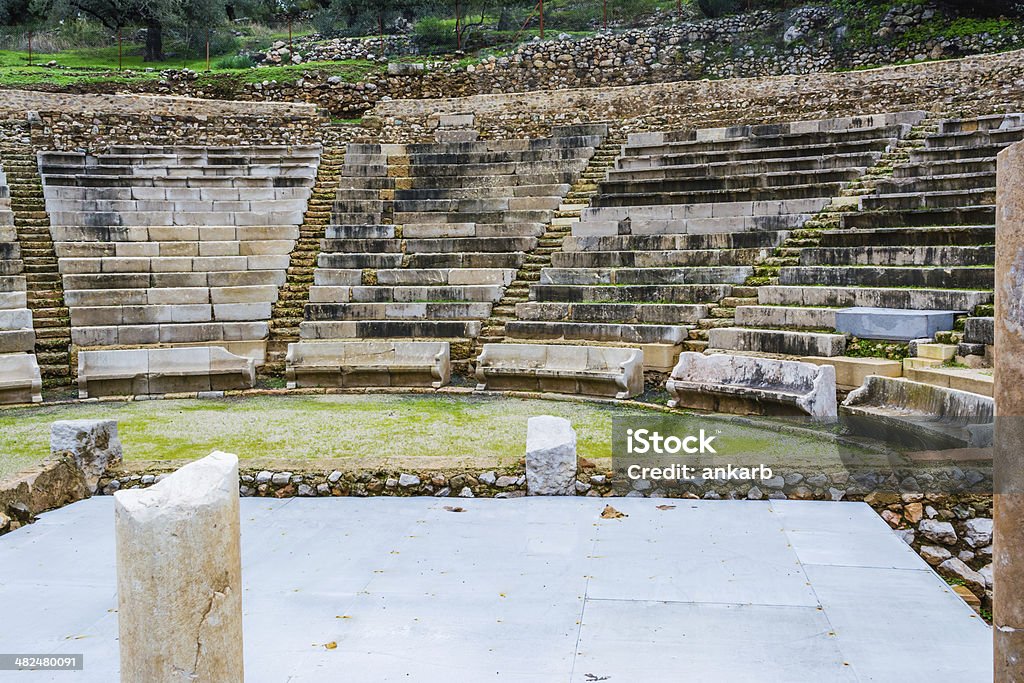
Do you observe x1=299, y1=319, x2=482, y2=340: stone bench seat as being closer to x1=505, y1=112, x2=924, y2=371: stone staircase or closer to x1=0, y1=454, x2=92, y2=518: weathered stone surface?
x1=505, y1=112, x2=924, y2=371: stone staircase

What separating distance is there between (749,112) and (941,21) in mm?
5684

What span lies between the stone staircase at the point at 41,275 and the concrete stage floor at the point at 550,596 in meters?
5.52

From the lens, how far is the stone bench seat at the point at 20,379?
930cm

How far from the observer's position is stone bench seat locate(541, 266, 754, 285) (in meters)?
10.1

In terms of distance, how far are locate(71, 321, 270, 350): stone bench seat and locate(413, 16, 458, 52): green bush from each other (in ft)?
45.7

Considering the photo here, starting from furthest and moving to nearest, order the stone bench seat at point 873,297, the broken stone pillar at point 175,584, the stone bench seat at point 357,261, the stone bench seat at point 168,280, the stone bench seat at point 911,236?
the stone bench seat at point 357,261, the stone bench seat at point 168,280, the stone bench seat at point 911,236, the stone bench seat at point 873,297, the broken stone pillar at point 175,584

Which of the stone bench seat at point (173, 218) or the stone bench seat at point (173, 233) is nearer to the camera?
the stone bench seat at point (173, 233)

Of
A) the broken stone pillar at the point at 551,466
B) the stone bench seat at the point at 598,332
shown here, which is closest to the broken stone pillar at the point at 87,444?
the broken stone pillar at the point at 551,466

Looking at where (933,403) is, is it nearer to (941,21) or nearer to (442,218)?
(442,218)

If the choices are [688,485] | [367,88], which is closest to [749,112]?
[367,88]

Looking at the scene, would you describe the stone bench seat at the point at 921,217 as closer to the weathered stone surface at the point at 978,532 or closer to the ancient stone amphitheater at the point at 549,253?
the ancient stone amphitheater at the point at 549,253

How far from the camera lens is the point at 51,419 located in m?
8.43

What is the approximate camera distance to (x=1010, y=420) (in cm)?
234

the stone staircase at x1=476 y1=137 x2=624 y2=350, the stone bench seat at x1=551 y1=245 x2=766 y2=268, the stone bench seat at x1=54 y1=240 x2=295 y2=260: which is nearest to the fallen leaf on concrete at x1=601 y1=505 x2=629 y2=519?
A: the stone staircase at x1=476 y1=137 x2=624 y2=350
